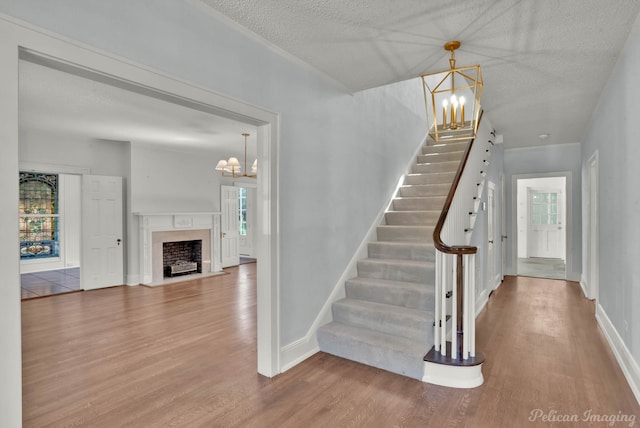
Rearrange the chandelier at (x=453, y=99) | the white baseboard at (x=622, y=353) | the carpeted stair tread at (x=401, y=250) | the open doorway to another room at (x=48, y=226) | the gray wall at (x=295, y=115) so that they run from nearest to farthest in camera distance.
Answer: the gray wall at (x=295, y=115)
the white baseboard at (x=622, y=353)
the chandelier at (x=453, y=99)
the carpeted stair tread at (x=401, y=250)
the open doorway to another room at (x=48, y=226)

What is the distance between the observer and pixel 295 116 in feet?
10.1

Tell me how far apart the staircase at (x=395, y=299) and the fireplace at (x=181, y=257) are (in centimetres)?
464

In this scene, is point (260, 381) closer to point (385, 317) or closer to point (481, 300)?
point (385, 317)

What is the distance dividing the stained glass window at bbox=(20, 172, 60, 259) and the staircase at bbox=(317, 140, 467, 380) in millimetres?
8040

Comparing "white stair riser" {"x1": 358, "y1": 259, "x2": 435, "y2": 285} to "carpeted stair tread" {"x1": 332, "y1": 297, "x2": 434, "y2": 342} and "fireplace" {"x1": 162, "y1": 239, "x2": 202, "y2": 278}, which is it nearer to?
"carpeted stair tread" {"x1": 332, "y1": 297, "x2": 434, "y2": 342}

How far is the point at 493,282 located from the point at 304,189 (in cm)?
427

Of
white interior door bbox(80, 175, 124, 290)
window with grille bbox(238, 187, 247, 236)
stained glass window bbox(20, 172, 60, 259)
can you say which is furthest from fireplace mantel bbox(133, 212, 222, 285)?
stained glass window bbox(20, 172, 60, 259)

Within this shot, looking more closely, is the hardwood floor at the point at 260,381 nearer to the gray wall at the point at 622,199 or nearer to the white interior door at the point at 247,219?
the gray wall at the point at 622,199

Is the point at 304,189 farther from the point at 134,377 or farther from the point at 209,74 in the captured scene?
the point at 134,377

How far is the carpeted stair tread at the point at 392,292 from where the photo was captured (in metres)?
3.34

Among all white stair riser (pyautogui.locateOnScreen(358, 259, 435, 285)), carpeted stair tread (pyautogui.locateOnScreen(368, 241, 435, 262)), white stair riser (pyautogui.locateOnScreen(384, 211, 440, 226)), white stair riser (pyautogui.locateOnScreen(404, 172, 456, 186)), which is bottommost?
white stair riser (pyautogui.locateOnScreen(358, 259, 435, 285))

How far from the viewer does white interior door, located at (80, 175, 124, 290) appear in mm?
6160

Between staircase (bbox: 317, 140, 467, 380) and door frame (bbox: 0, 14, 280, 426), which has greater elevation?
door frame (bbox: 0, 14, 280, 426)

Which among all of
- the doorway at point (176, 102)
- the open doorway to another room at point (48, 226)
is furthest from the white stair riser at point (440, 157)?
the open doorway to another room at point (48, 226)
